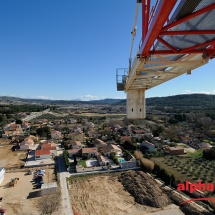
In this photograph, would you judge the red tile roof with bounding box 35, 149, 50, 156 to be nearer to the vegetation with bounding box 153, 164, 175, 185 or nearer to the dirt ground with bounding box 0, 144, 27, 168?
the dirt ground with bounding box 0, 144, 27, 168

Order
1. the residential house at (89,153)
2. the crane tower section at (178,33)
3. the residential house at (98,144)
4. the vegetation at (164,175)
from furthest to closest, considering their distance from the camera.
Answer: the residential house at (98,144)
the residential house at (89,153)
the vegetation at (164,175)
the crane tower section at (178,33)

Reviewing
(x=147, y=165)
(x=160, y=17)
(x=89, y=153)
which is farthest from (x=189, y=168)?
(x=160, y=17)

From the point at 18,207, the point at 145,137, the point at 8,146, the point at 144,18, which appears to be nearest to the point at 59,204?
the point at 18,207

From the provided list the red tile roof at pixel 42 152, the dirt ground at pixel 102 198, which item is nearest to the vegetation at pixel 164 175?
the dirt ground at pixel 102 198

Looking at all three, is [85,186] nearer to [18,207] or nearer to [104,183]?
[104,183]

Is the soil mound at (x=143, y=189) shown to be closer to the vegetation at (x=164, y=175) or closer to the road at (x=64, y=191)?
the vegetation at (x=164, y=175)

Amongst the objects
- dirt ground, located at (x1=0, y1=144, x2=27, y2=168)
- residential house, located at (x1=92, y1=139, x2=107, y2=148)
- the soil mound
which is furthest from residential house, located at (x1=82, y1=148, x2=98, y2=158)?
dirt ground, located at (x1=0, y1=144, x2=27, y2=168)

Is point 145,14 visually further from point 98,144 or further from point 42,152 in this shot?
point 98,144
